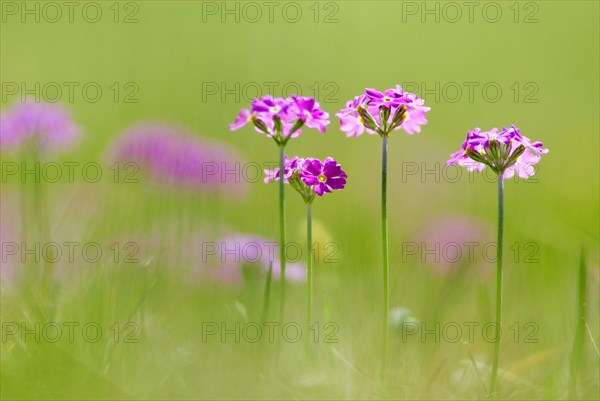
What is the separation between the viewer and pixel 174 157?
136 inches

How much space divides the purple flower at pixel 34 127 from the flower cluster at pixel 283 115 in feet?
5.00

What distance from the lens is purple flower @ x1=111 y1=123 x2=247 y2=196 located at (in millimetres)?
3381

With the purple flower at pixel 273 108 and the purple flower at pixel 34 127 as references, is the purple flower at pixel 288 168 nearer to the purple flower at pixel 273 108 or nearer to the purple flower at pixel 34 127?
the purple flower at pixel 273 108

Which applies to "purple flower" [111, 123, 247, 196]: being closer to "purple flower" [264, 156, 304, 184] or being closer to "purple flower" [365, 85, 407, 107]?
"purple flower" [264, 156, 304, 184]

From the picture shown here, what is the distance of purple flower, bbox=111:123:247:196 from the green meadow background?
106 mm

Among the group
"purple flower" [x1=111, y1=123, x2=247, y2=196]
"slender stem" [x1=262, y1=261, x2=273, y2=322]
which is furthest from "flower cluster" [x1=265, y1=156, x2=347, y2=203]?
"purple flower" [x1=111, y1=123, x2=247, y2=196]

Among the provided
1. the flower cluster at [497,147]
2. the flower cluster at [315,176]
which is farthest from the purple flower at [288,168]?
the flower cluster at [497,147]

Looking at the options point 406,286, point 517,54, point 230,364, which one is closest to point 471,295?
point 406,286

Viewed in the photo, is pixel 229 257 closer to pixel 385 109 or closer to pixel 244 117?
pixel 244 117

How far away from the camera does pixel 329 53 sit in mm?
9883

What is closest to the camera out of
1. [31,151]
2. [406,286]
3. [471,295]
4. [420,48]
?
[406,286]

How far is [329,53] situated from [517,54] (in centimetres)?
227

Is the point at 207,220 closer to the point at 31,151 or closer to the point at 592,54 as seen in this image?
the point at 31,151

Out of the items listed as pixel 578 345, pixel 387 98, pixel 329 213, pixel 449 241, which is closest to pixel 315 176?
pixel 387 98
